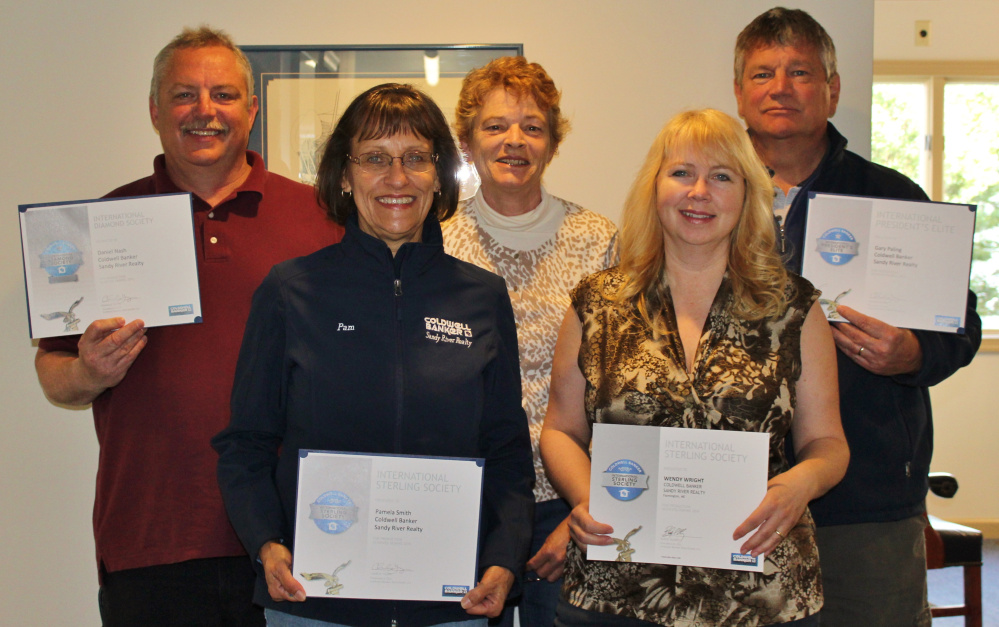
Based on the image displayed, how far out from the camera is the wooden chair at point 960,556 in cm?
367

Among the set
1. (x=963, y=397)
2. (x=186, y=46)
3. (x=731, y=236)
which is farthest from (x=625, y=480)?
(x=963, y=397)

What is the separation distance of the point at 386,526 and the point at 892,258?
4.99 feet

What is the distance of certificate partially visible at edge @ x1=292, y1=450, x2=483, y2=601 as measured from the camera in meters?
1.57

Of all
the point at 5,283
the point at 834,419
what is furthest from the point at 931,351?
the point at 5,283

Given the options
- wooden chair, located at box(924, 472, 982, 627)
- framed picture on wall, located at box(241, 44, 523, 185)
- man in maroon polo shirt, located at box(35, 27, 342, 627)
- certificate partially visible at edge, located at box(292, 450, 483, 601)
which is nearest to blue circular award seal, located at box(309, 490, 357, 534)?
certificate partially visible at edge, located at box(292, 450, 483, 601)

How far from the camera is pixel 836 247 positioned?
208 cm

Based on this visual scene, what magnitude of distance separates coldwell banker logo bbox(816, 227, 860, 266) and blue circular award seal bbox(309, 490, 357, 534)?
1405 millimetres

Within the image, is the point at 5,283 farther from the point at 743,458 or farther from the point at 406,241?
the point at 743,458

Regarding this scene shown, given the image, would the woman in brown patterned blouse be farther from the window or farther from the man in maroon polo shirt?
the window

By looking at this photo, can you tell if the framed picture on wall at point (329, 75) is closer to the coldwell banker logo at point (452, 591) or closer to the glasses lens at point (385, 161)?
the glasses lens at point (385, 161)

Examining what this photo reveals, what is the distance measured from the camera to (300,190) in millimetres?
2400

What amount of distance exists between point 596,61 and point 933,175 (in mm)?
4896

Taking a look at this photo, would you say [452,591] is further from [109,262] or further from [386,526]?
[109,262]

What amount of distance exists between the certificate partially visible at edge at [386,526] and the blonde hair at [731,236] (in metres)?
0.62
